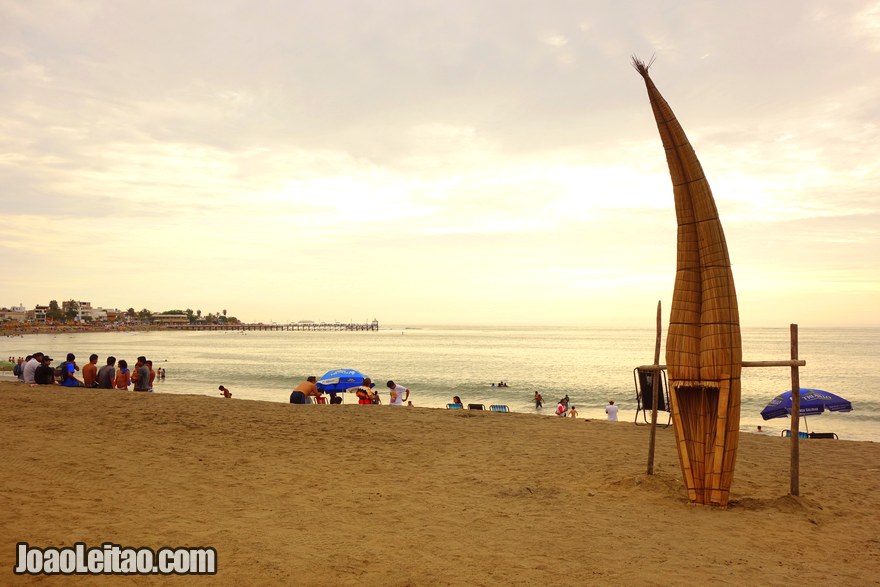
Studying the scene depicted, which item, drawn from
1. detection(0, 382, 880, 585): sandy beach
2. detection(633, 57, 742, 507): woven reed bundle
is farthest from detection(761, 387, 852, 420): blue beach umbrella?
detection(633, 57, 742, 507): woven reed bundle

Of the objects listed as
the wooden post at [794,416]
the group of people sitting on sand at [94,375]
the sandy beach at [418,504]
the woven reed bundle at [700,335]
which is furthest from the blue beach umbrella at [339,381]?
the wooden post at [794,416]

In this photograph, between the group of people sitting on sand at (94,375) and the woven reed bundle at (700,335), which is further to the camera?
the group of people sitting on sand at (94,375)

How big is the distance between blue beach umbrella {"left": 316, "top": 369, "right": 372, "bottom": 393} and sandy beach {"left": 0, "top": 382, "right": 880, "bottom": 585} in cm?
742

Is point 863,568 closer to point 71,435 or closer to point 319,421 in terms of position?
point 319,421

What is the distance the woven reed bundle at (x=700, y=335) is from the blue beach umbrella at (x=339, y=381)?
13.8 metres

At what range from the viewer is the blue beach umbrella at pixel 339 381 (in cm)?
2003

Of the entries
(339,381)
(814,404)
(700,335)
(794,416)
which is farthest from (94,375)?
(814,404)

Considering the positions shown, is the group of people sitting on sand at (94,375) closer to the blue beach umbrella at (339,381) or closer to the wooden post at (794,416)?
the blue beach umbrella at (339,381)

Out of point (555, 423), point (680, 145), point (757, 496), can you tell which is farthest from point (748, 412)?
point (680, 145)

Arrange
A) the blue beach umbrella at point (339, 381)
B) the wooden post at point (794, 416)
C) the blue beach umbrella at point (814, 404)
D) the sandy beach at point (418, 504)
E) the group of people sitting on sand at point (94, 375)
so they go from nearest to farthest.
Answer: the sandy beach at point (418, 504) → the wooden post at point (794, 416) → the blue beach umbrella at point (814, 404) → the group of people sitting on sand at point (94, 375) → the blue beach umbrella at point (339, 381)

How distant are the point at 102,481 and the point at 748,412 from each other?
102 ft

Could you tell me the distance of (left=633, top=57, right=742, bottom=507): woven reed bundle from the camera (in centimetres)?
736

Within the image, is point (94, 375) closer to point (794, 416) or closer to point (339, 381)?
point (339, 381)

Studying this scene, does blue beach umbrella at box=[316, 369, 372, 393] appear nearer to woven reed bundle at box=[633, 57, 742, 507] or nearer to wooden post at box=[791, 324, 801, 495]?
woven reed bundle at box=[633, 57, 742, 507]
